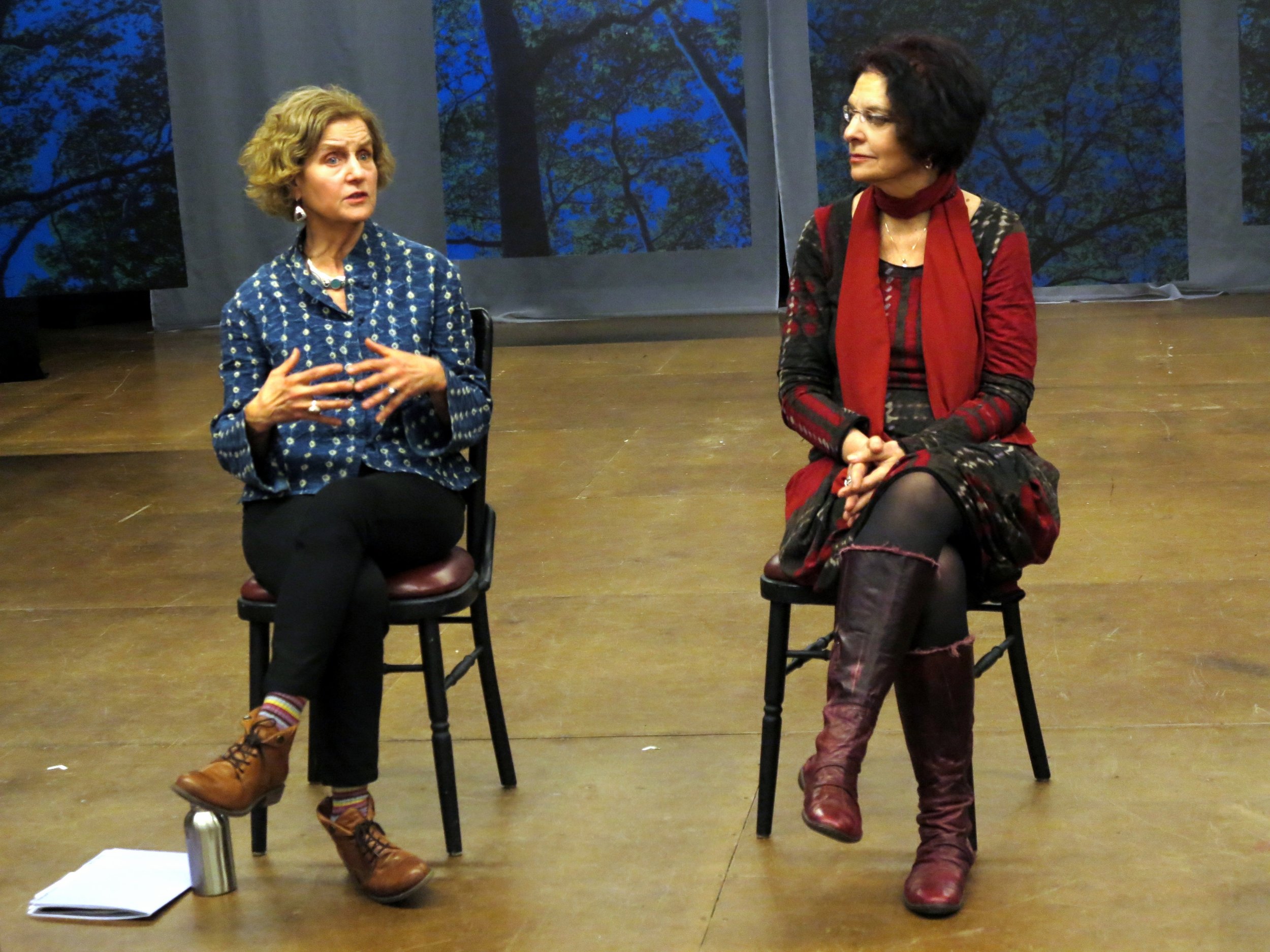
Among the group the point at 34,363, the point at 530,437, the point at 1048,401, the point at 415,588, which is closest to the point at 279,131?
the point at 415,588

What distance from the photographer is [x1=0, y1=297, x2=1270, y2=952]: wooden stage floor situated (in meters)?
2.18

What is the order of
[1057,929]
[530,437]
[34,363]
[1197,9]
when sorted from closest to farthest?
[1057,929]
[530,437]
[34,363]
[1197,9]

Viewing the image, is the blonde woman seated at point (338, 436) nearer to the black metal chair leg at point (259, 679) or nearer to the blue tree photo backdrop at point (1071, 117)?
the black metal chair leg at point (259, 679)

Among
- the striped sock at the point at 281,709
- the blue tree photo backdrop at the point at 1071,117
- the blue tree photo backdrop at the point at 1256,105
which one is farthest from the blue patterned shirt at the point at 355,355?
the blue tree photo backdrop at the point at 1256,105

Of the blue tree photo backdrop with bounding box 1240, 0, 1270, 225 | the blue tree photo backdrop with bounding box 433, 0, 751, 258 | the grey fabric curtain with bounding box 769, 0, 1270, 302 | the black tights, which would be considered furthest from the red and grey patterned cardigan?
the blue tree photo backdrop with bounding box 1240, 0, 1270, 225

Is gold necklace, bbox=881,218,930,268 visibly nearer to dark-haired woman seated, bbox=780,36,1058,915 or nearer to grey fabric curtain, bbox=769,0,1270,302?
dark-haired woman seated, bbox=780,36,1058,915

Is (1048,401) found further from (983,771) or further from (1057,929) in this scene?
(1057,929)

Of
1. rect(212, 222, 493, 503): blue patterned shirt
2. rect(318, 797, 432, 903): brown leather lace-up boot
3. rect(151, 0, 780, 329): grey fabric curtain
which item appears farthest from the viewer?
rect(151, 0, 780, 329): grey fabric curtain

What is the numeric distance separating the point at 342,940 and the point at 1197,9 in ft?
25.7

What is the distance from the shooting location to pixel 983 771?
2588 mm

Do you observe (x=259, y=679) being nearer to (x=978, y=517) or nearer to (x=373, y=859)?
(x=373, y=859)

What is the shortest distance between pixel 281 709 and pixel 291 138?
34.4 inches

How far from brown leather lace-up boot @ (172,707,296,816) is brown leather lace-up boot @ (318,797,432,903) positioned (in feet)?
0.35

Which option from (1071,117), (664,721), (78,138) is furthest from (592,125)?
(664,721)
